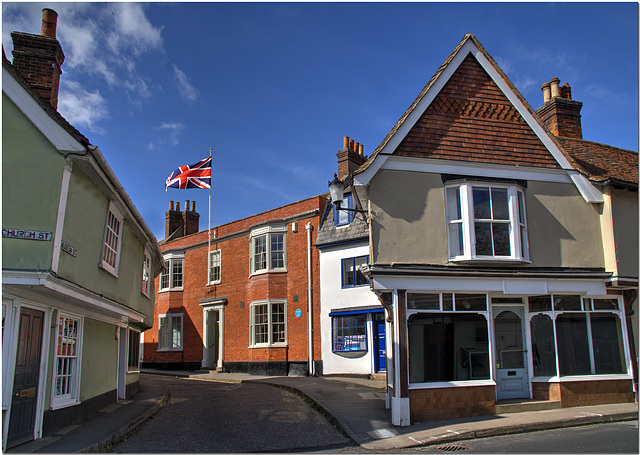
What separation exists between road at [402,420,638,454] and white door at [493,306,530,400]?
218 cm

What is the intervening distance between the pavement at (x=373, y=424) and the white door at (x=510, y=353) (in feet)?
2.83

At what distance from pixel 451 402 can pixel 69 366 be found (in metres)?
8.18

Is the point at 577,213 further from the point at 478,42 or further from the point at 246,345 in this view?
the point at 246,345

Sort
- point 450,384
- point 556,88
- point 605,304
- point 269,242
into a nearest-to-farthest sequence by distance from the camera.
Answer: point 450,384
point 605,304
point 556,88
point 269,242

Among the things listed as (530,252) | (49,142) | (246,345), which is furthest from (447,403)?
(246,345)

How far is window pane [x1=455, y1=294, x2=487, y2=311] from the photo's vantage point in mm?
11773

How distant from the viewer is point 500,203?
12.5 meters

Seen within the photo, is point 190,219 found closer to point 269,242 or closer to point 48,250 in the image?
point 269,242

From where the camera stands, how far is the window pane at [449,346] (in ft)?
37.8

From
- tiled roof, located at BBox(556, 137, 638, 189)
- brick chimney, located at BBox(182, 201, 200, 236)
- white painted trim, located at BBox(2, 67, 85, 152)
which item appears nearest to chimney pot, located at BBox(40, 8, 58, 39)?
white painted trim, located at BBox(2, 67, 85, 152)

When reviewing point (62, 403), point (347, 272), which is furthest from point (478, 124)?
point (62, 403)

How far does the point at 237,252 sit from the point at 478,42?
53.0 ft

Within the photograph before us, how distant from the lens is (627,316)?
42.0ft

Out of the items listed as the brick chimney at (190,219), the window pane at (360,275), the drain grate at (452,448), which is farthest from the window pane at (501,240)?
the brick chimney at (190,219)
